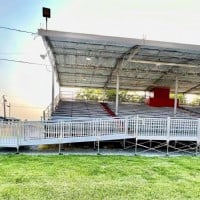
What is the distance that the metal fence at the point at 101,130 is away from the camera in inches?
439

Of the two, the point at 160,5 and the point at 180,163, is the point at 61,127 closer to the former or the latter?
the point at 180,163

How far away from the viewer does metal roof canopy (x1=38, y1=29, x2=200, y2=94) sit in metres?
11.9

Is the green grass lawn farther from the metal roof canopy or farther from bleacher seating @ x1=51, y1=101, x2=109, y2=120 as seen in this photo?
bleacher seating @ x1=51, y1=101, x2=109, y2=120

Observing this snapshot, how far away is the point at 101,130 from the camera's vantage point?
11.7m

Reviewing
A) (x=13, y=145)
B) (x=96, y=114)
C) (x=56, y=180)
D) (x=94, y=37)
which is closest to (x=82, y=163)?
(x=56, y=180)

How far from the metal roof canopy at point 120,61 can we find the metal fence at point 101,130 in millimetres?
3025

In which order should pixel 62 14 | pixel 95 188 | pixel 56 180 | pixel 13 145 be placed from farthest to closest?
1. pixel 62 14
2. pixel 13 145
3. pixel 56 180
4. pixel 95 188

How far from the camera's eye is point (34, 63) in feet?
70.0

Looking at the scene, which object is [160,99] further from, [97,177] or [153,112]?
[97,177]

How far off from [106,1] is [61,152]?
30.9ft

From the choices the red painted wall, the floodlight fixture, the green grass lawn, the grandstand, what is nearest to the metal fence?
the grandstand

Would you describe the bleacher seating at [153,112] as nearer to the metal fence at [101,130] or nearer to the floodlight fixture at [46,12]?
the metal fence at [101,130]

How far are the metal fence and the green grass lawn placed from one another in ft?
3.86

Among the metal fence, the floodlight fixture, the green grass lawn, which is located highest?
the floodlight fixture
